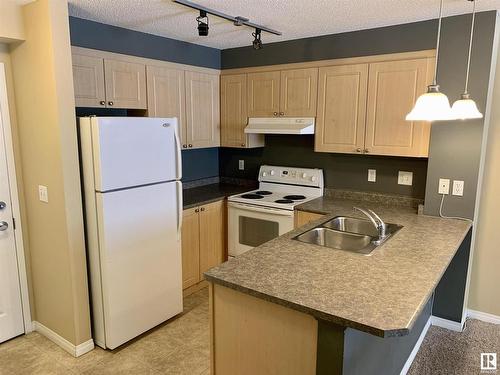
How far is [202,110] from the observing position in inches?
147

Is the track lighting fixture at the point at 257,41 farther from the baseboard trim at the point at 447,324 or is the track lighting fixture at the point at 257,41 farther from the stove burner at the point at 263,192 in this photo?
the baseboard trim at the point at 447,324

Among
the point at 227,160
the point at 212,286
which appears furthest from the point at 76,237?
the point at 227,160

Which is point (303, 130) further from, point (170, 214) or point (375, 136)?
point (170, 214)

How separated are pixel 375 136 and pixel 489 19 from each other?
1.07 metres

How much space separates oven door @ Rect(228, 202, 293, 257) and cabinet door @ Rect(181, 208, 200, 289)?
0.38 m

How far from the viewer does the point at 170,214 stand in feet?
9.35

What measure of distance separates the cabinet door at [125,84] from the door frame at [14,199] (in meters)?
0.69

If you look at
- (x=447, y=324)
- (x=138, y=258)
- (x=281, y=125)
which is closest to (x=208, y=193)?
(x=281, y=125)

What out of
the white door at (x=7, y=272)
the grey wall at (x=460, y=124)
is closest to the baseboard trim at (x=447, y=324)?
the grey wall at (x=460, y=124)

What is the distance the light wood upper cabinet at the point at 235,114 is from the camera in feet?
12.4

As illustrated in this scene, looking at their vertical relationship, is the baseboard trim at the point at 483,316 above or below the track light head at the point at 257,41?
below

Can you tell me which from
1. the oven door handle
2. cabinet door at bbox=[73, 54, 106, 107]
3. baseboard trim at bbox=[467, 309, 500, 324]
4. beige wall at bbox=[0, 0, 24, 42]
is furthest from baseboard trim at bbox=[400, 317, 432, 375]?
beige wall at bbox=[0, 0, 24, 42]

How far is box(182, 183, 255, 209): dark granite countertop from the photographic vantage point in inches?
133

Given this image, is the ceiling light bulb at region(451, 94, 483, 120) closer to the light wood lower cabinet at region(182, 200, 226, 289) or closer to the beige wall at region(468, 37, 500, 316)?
the beige wall at region(468, 37, 500, 316)
